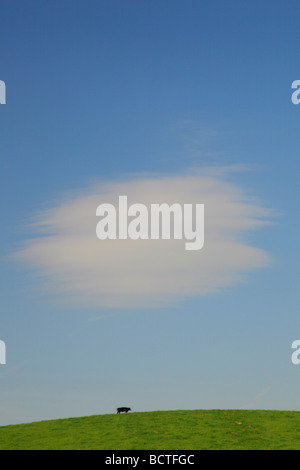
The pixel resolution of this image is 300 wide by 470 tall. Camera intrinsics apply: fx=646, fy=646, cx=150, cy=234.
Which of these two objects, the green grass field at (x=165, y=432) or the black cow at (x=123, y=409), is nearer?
the green grass field at (x=165, y=432)

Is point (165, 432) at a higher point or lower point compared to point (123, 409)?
lower

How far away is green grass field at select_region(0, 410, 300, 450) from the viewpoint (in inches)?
2045

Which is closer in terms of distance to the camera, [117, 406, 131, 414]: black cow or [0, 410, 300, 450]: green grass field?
[0, 410, 300, 450]: green grass field

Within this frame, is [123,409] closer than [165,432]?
No

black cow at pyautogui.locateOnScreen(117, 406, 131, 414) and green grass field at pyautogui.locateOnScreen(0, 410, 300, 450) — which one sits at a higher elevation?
black cow at pyautogui.locateOnScreen(117, 406, 131, 414)

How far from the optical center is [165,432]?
181 ft

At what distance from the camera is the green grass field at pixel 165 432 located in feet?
170

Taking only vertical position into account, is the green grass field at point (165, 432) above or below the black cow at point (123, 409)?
below
